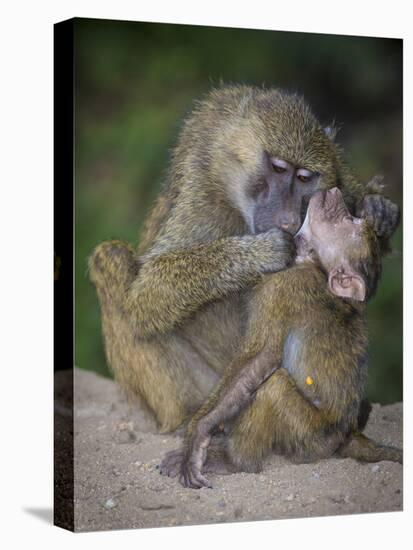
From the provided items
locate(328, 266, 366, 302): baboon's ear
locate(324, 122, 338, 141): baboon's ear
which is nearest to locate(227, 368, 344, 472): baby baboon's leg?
locate(328, 266, 366, 302): baboon's ear

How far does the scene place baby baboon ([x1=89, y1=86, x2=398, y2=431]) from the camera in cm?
695

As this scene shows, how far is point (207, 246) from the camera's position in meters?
6.98

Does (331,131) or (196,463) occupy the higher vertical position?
(331,131)

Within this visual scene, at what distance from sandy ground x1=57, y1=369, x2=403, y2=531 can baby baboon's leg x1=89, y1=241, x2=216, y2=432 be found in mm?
134

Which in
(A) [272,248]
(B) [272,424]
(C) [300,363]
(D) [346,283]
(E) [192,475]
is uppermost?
(A) [272,248]

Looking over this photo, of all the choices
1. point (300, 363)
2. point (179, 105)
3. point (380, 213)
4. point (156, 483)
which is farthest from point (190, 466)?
point (179, 105)

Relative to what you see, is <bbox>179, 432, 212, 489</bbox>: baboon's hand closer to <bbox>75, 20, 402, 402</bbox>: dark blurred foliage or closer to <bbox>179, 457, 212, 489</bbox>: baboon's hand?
<bbox>179, 457, 212, 489</bbox>: baboon's hand

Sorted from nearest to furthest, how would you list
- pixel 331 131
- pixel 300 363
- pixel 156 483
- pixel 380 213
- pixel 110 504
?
pixel 110 504, pixel 156 483, pixel 300 363, pixel 331 131, pixel 380 213

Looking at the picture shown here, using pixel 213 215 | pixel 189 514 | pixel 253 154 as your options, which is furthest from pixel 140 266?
pixel 189 514

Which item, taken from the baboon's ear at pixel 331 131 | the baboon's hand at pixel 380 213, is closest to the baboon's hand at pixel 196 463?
the baboon's hand at pixel 380 213

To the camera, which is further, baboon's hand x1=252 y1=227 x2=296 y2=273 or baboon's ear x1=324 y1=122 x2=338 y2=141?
baboon's ear x1=324 y1=122 x2=338 y2=141

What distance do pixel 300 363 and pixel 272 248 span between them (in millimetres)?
735

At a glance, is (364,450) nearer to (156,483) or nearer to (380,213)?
(156,483)

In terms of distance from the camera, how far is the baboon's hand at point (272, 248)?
273 inches
